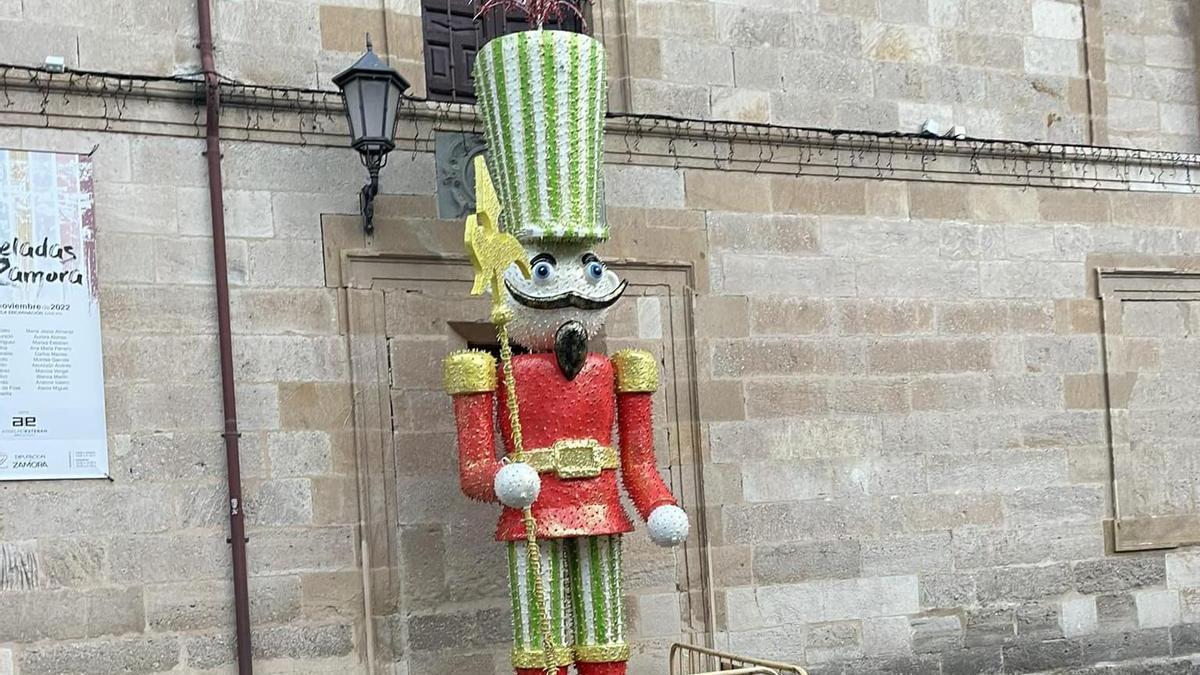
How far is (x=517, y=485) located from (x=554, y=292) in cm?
83

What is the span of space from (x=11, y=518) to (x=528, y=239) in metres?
2.31

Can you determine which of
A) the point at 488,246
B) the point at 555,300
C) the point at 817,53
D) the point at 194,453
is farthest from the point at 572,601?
the point at 817,53

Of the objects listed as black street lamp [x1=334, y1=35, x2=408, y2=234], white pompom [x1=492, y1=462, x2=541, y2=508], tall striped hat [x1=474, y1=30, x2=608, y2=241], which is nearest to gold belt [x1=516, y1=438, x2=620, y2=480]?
white pompom [x1=492, y1=462, x2=541, y2=508]

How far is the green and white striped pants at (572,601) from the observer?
5.97 m

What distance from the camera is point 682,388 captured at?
303 inches

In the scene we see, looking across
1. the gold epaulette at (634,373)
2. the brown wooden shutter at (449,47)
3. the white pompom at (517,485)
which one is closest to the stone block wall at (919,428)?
the brown wooden shutter at (449,47)

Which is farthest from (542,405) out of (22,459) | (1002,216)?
(1002,216)

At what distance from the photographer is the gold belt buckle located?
6.00m

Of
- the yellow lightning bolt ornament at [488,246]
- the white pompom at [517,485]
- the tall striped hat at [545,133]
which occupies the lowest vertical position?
the white pompom at [517,485]

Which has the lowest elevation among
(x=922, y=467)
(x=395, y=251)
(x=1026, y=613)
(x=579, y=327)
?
(x=1026, y=613)

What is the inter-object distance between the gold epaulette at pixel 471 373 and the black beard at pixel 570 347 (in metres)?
0.26

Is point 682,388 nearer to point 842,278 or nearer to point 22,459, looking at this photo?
point 842,278

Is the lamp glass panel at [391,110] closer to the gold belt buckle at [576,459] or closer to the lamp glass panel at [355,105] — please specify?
the lamp glass panel at [355,105]

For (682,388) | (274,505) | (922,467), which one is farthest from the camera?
(922,467)
